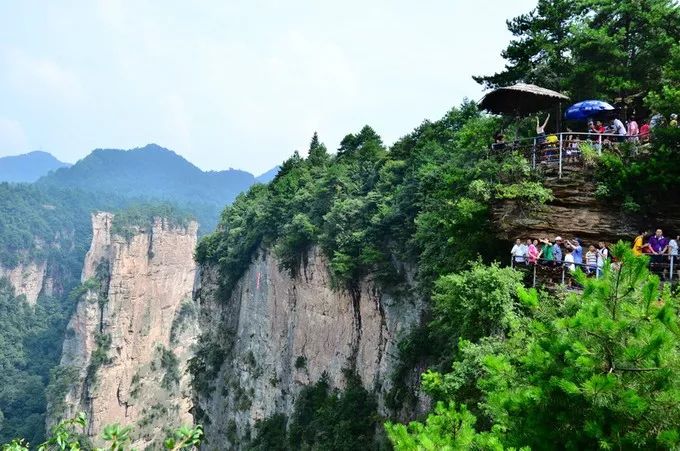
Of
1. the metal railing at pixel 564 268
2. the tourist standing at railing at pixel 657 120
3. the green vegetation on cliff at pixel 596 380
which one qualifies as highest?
the tourist standing at railing at pixel 657 120

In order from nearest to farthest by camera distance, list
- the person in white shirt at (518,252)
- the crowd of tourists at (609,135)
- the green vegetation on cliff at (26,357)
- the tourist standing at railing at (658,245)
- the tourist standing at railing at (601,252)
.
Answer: the tourist standing at railing at (601,252)
the tourist standing at railing at (658,245)
the person in white shirt at (518,252)
the crowd of tourists at (609,135)
the green vegetation on cliff at (26,357)

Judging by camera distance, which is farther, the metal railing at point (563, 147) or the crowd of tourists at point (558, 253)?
the metal railing at point (563, 147)

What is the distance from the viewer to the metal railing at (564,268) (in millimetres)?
9348

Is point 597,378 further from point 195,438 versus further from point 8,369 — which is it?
point 8,369

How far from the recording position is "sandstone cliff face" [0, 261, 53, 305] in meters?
115

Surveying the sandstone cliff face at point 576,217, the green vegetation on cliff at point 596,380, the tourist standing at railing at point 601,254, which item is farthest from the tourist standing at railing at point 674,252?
the green vegetation on cliff at point 596,380

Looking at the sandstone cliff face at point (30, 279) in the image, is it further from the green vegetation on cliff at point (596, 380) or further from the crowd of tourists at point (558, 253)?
the green vegetation on cliff at point (596, 380)

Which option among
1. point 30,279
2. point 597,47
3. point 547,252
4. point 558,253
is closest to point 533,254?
point 547,252

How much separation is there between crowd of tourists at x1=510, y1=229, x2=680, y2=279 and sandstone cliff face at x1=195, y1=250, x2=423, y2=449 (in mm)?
9147

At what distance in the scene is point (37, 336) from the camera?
103m

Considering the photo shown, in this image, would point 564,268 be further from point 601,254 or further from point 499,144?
point 499,144

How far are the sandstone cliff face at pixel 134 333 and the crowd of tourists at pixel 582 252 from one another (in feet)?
195

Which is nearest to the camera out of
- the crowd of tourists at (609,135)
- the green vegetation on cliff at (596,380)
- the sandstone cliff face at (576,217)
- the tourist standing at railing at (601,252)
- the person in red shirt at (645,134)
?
the green vegetation on cliff at (596,380)

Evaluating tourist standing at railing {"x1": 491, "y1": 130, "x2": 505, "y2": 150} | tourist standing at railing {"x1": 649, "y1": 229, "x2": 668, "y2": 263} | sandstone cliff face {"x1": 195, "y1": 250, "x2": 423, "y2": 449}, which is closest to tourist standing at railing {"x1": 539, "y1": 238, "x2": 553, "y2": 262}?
tourist standing at railing {"x1": 649, "y1": 229, "x2": 668, "y2": 263}
